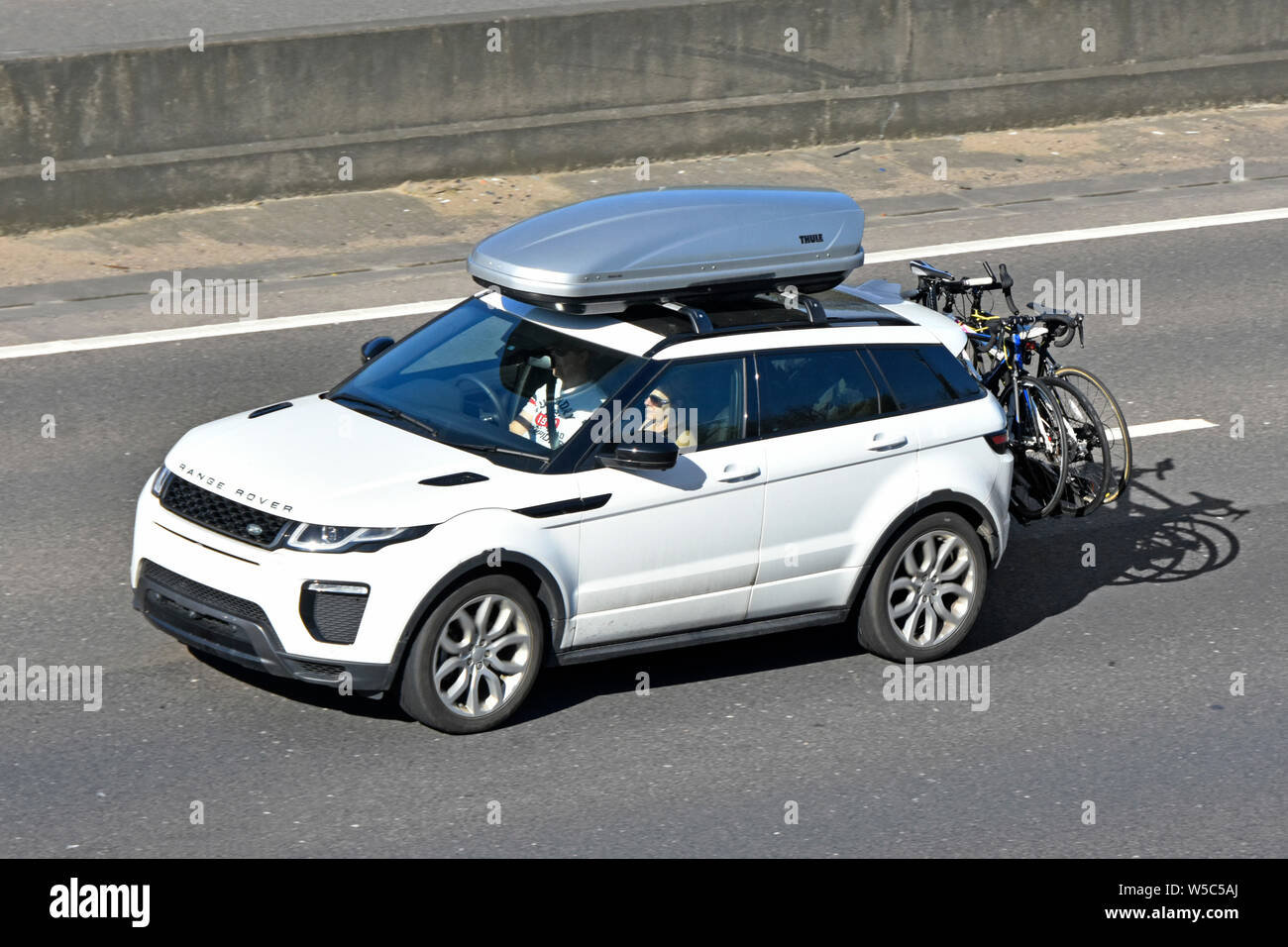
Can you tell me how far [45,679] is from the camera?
818 cm

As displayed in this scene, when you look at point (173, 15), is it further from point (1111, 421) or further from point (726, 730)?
point (726, 730)

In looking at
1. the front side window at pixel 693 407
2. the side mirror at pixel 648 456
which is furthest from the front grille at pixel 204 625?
the front side window at pixel 693 407

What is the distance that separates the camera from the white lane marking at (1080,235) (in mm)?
14586

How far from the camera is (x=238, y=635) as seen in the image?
7.51 metres

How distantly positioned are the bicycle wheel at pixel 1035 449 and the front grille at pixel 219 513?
4.09 meters

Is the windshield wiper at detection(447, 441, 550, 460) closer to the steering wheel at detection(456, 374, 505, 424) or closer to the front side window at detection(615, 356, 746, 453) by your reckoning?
the steering wheel at detection(456, 374, 505, 424)

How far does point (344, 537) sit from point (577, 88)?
29.3ft

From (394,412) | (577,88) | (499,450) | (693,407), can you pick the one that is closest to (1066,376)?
(693,407)

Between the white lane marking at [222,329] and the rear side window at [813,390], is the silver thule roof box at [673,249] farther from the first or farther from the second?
the white lane marking at [222,329]

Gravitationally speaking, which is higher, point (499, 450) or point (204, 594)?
point (499, 450)

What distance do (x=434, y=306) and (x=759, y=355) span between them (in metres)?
5.28

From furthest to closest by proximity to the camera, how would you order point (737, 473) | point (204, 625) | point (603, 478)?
point (737, 473)
point (603, 478)
point (204, 625)

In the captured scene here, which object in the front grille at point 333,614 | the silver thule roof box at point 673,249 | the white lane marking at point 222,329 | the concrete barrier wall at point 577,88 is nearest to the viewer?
the front grille at point 333,614
